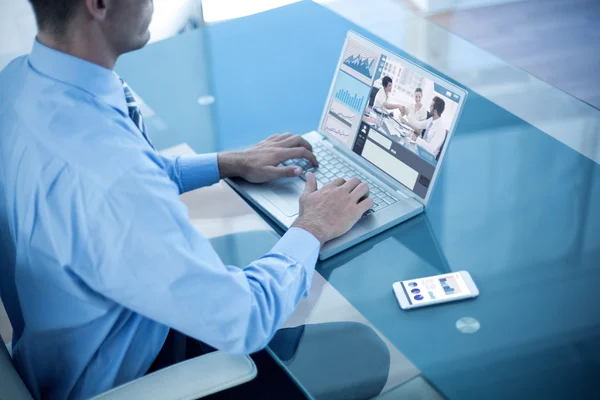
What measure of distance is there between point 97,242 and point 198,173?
601 mm

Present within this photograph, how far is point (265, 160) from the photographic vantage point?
167 cm

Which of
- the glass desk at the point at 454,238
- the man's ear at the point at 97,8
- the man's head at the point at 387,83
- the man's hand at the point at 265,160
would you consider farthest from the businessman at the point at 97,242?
the man's head at the point at 387,83

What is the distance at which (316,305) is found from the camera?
1386mm

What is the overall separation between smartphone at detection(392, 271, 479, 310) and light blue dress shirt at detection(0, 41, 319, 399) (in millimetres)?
189

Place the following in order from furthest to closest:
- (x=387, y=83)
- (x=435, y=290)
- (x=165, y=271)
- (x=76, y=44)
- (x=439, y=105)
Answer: (x=387, y=83) → (x=439, y=105) → (x=435, y=290) → (x=76, y=44) → (x=165, y=271)

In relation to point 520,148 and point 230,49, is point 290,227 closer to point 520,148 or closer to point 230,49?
point 520,148

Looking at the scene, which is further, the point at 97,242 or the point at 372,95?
the point at 372,95

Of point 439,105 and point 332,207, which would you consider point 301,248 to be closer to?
point 332,207

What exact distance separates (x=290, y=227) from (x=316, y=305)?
17 centimetres

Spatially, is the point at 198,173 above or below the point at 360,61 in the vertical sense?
below

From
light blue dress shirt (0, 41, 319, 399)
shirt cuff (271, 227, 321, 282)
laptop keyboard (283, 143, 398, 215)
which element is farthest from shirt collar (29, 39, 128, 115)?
laptop keyboard (283, 143, 398, 215)

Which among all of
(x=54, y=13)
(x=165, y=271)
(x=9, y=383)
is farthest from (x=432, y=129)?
(x=9, y=383)

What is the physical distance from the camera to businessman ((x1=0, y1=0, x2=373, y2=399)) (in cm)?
112

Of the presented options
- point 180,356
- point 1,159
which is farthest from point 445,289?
point 1,159
